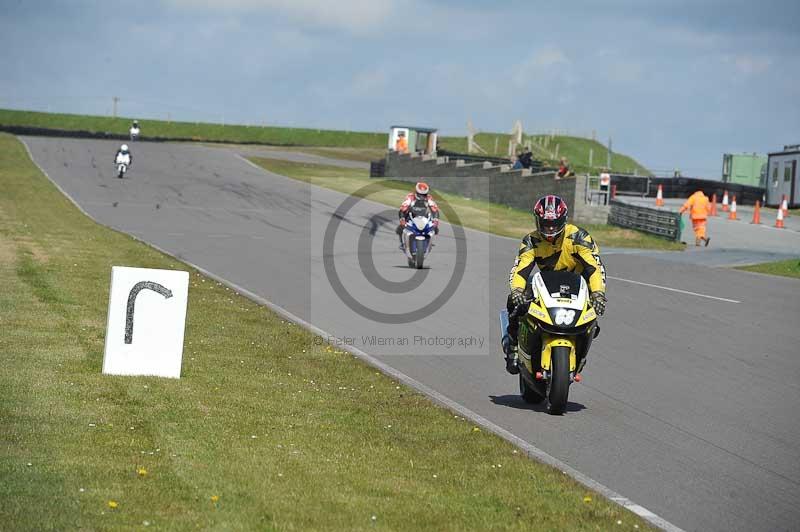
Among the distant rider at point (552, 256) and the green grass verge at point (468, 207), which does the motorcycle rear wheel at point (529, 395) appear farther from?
the green grass verge at point (468, 207)

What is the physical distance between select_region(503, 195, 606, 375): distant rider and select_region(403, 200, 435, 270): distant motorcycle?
1336 cm

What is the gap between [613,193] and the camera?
1933 inches

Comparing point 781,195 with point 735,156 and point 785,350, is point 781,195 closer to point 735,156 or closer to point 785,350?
point 735,156

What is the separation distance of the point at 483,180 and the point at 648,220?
1431 cm

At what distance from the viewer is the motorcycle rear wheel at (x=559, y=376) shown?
30.9 ft

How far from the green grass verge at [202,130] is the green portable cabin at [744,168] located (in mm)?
37384

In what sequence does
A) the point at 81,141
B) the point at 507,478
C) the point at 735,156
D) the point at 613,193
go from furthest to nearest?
1. the point at 81,141
2. the point at 735,156
3. the point at 613,193
4. the point at 507,478

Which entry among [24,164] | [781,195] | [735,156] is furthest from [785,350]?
[735,156]

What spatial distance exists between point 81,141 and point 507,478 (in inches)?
2591

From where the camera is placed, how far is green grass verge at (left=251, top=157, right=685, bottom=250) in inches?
1368

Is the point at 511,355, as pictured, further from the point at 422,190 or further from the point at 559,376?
the point at 422,190

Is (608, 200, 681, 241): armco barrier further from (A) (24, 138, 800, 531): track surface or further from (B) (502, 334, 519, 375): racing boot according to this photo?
(B) (502, 334, 519, 375): racing boot

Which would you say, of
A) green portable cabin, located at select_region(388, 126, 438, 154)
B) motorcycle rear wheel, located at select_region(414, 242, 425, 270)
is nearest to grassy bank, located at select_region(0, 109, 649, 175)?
green portable cabin, located at select_region(388, 126, 438, 154)

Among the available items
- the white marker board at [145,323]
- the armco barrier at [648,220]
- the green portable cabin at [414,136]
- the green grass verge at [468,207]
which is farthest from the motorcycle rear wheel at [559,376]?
the green portable cabin at [414,136]
